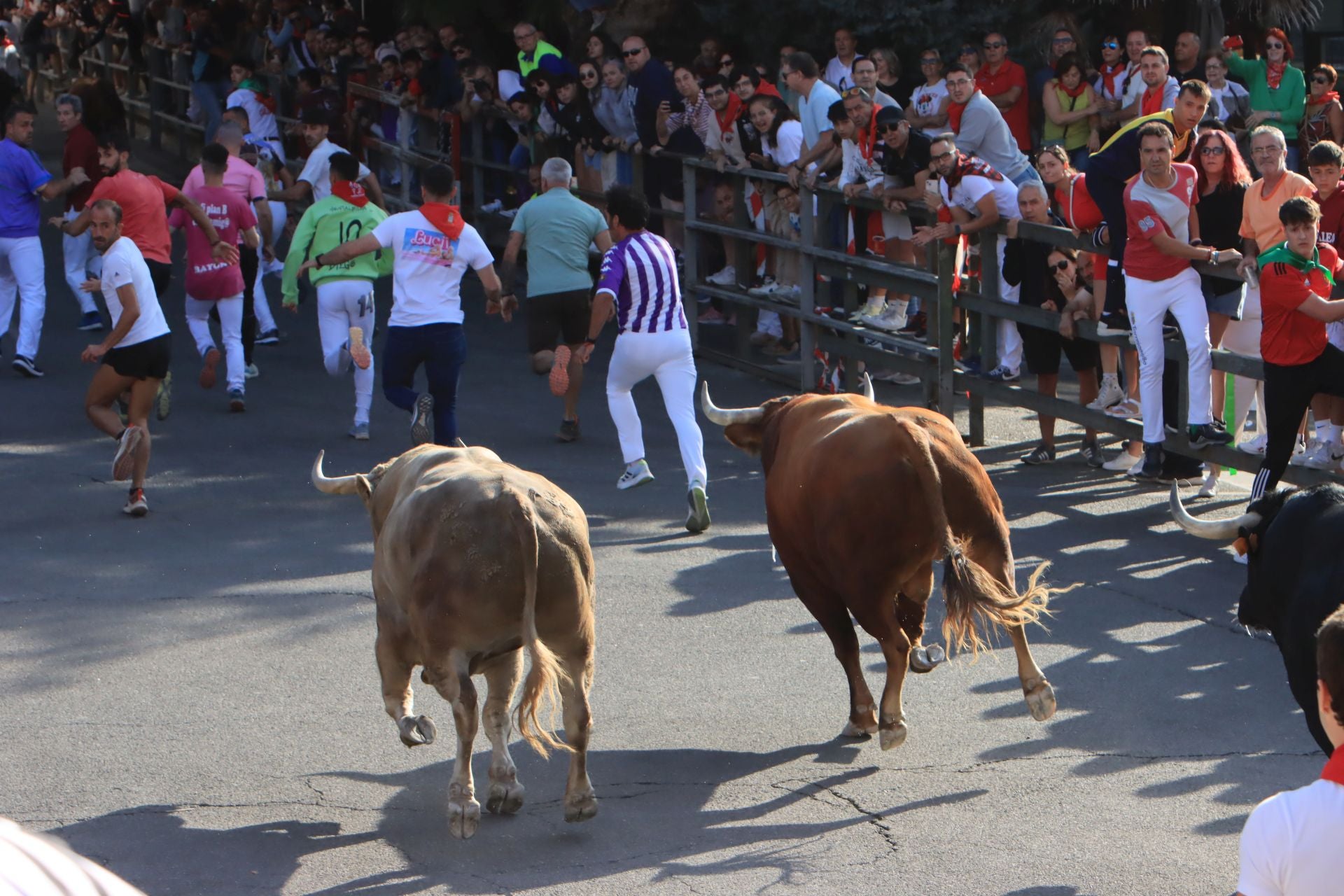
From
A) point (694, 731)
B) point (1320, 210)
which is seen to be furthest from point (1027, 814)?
point (1320, 210)

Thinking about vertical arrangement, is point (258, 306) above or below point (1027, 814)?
above

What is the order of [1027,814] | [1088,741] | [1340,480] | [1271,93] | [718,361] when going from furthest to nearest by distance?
[718,361] < [1271,93] < [1340,480] < [1088,741] < [1027,814]

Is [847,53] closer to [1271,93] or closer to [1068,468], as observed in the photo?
[1271,93]

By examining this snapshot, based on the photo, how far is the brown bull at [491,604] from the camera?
18.9ft

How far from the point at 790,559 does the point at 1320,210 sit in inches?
166

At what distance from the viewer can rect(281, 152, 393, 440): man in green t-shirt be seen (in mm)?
11938

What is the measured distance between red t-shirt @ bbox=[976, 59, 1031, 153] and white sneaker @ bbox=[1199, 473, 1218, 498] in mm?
4904

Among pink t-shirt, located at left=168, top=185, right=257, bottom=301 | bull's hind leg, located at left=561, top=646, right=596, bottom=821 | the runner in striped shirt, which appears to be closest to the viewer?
bull's hind leg, located at left=561, top=646, right=596, bottom=821

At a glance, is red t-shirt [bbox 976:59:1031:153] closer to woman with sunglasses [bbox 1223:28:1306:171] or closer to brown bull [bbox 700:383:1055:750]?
woman with sunglasses [bbox 1223:28:1306:171]

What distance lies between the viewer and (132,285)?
33.2 ft

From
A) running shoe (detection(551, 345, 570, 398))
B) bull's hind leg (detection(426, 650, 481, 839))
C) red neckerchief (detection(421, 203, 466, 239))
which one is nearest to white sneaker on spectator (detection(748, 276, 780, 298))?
running shoe (detection(551, 345, 570, 398))

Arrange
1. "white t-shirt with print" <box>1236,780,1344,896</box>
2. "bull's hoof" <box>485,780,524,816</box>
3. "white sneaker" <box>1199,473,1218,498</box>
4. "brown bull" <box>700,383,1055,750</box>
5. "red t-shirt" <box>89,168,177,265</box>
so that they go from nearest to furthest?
"white t-shirt with print" <box>1236,780,1344,896</box> < "bull's hoof" <box>485,780,524,816</box> < "brown bull" <box>700,383,1055,750</box> < "white sneaker" <box>1199,473,1218,498</box> < "red t-shirt" <box>89,168,177,265</box>

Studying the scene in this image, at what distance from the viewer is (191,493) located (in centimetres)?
1092

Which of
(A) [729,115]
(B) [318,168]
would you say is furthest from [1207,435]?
(B) [318,168]
